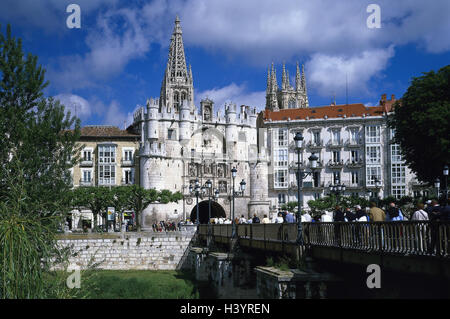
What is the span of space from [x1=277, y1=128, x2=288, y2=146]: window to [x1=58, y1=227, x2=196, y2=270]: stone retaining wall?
28691 mm

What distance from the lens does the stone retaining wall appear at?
179 ft

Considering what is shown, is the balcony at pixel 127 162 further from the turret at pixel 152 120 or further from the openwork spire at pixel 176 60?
the openwork spire at pixel 176 60

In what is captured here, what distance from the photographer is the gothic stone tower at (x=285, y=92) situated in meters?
119

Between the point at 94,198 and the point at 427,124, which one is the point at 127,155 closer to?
the point at 94,198

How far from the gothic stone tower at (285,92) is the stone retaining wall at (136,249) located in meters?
64.8

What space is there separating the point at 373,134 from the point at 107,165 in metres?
34.5

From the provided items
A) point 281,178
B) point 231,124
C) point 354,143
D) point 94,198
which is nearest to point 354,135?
point 354,143

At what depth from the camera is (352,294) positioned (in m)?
19.2

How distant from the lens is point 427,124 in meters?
41.8

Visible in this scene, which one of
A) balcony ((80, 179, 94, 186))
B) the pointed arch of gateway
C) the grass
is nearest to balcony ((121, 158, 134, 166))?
balcony ((80, 179, 94, 186))

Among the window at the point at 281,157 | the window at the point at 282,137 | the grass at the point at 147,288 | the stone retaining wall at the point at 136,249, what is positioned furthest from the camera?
the window at the point at 282,137

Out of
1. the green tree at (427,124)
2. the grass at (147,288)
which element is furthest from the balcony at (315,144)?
the grass at (147,288)

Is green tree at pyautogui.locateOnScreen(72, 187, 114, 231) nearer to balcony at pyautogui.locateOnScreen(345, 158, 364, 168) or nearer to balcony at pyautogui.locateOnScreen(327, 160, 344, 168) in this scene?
balcony at pyautogui.locateOnScreen(327, 160, 344, 168)
